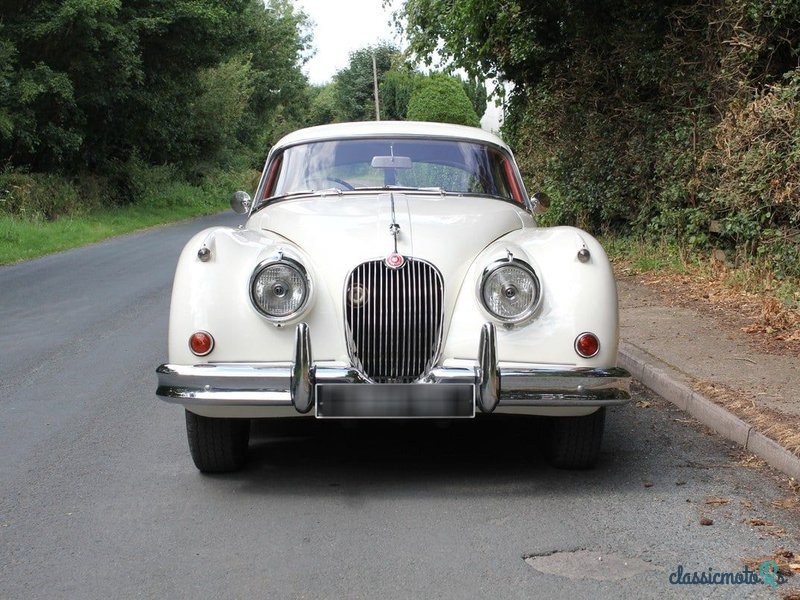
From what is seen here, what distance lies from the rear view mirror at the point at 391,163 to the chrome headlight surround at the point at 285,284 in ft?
5.11

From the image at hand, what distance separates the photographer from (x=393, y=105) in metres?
71.9

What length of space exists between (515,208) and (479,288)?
4.66ft

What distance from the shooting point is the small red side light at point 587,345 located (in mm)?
4719

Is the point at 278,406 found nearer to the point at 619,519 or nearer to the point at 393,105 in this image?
the point at 619,519

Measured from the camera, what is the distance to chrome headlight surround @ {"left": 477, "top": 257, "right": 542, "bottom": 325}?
187 inches

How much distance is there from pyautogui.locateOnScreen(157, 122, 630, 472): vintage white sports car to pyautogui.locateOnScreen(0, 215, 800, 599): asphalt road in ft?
1.29

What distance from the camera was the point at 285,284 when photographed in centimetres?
477

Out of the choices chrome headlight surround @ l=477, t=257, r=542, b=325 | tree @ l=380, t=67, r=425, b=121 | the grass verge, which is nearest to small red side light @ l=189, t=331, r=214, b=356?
chrome headlight surround @ l=477, t=257, r=542, b=325

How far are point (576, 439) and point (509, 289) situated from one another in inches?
33.1

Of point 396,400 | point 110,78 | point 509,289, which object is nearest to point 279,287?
point 396,400

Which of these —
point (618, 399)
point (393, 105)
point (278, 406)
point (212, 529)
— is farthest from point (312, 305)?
point (393, 105)

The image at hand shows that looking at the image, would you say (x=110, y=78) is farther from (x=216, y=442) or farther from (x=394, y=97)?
(x=394, y=97)

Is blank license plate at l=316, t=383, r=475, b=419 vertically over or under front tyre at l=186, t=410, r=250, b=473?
over

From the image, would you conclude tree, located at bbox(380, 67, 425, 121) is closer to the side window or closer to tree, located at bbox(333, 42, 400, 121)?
tree, located at bbox(333, 42, 400, 121)
